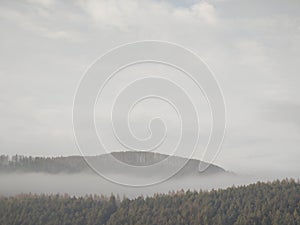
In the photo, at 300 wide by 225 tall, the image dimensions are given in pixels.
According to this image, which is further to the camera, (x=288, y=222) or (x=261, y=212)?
(x=261, y=212)

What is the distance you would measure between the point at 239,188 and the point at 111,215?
5864cm

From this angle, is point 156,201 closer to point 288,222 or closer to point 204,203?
point 204,203

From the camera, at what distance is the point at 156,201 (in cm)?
19900

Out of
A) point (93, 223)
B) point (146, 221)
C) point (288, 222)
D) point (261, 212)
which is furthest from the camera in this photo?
point (93, 223)

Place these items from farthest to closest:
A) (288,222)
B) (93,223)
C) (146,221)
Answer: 1. (93,223)
2. (146,221)
3. (288,222)

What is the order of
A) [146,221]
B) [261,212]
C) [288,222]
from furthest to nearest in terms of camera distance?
[146,221]
[261,212]
[288,222]

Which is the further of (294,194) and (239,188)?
(239,188)

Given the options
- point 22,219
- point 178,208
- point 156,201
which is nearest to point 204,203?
point 178,208

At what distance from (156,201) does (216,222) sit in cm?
3976

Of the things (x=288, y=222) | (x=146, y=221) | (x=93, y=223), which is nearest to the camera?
(x=288, y=222)

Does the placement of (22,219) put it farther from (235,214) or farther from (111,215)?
(235,214)

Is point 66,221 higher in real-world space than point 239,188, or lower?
lower

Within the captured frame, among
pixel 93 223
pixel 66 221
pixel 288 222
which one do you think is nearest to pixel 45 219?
pixel 66 221

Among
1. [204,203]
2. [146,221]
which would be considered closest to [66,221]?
[146,221]
